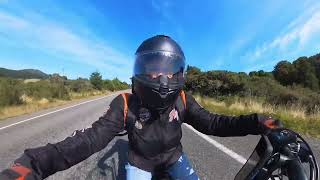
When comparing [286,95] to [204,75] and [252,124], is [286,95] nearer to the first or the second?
[204,75]

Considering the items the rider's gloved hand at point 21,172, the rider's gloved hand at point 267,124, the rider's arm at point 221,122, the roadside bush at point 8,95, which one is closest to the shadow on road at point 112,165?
the rider's arm at point 221,122

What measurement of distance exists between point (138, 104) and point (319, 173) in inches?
62.0

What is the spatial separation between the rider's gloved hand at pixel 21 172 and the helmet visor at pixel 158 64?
1205 mm

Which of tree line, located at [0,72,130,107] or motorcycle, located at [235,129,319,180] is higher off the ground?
motorcycle, located at [235,129,319,180]

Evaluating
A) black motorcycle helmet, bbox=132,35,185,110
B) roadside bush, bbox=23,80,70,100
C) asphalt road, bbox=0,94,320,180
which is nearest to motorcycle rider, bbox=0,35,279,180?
black motorcycle helmet, bbox=132,35,185,110

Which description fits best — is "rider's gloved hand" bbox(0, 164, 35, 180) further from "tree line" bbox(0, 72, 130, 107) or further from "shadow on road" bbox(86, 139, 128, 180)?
"tree line" bbox(0, 72, 130, 107)

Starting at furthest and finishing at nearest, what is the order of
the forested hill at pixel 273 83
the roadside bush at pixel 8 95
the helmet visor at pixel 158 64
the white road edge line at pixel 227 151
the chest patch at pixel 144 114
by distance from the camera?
the roadside bush at pixel 8 95 → the forested hill at pixel 273 83 → the white road edge line at pixel 227 151 → the chest patch at pixel 144 114 → the helmet visor at pixel 158 64

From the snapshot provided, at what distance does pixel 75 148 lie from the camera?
109 inches

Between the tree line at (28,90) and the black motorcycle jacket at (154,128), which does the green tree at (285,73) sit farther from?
the black motorcycle jacket at (154,128)

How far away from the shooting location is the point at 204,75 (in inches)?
1689

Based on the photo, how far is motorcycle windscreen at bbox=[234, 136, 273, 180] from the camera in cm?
241

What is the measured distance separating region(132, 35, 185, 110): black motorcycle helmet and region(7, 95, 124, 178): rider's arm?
0.26 m

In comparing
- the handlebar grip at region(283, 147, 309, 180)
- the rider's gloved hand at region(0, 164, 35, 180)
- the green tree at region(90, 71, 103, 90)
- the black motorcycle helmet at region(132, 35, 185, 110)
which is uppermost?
the black motorcycle helmet at region(132, 35, 185, 110)

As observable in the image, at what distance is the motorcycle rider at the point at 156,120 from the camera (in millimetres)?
3070
